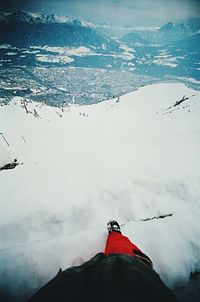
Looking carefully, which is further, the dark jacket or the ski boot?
the ski boot

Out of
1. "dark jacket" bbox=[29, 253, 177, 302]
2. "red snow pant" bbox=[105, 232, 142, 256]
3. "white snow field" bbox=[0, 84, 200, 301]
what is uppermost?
"dark jacket" bbox=[29, 253, 177, 302]

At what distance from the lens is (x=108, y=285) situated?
1.79 meters

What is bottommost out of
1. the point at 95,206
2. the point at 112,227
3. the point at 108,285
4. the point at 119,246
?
the point at 95,206

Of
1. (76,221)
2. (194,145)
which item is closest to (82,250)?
(76,221)

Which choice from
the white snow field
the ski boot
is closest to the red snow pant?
the ski boot

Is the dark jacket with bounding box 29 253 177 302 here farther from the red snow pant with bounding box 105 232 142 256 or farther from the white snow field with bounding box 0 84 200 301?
the white snow field with bounding box 0 84 200 301

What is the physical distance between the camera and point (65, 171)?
215 inches

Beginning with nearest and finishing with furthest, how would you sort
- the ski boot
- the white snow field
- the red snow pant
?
the red snow pant < the white snow field < the ski boot

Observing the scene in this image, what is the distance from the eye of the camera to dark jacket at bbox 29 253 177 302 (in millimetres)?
1704

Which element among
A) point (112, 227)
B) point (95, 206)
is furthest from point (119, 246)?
point (95, 206)

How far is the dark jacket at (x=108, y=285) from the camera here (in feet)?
5.59

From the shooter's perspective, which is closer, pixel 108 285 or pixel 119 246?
pixel 108 285

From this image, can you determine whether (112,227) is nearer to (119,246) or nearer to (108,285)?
(119,246)

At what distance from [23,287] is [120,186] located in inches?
107
